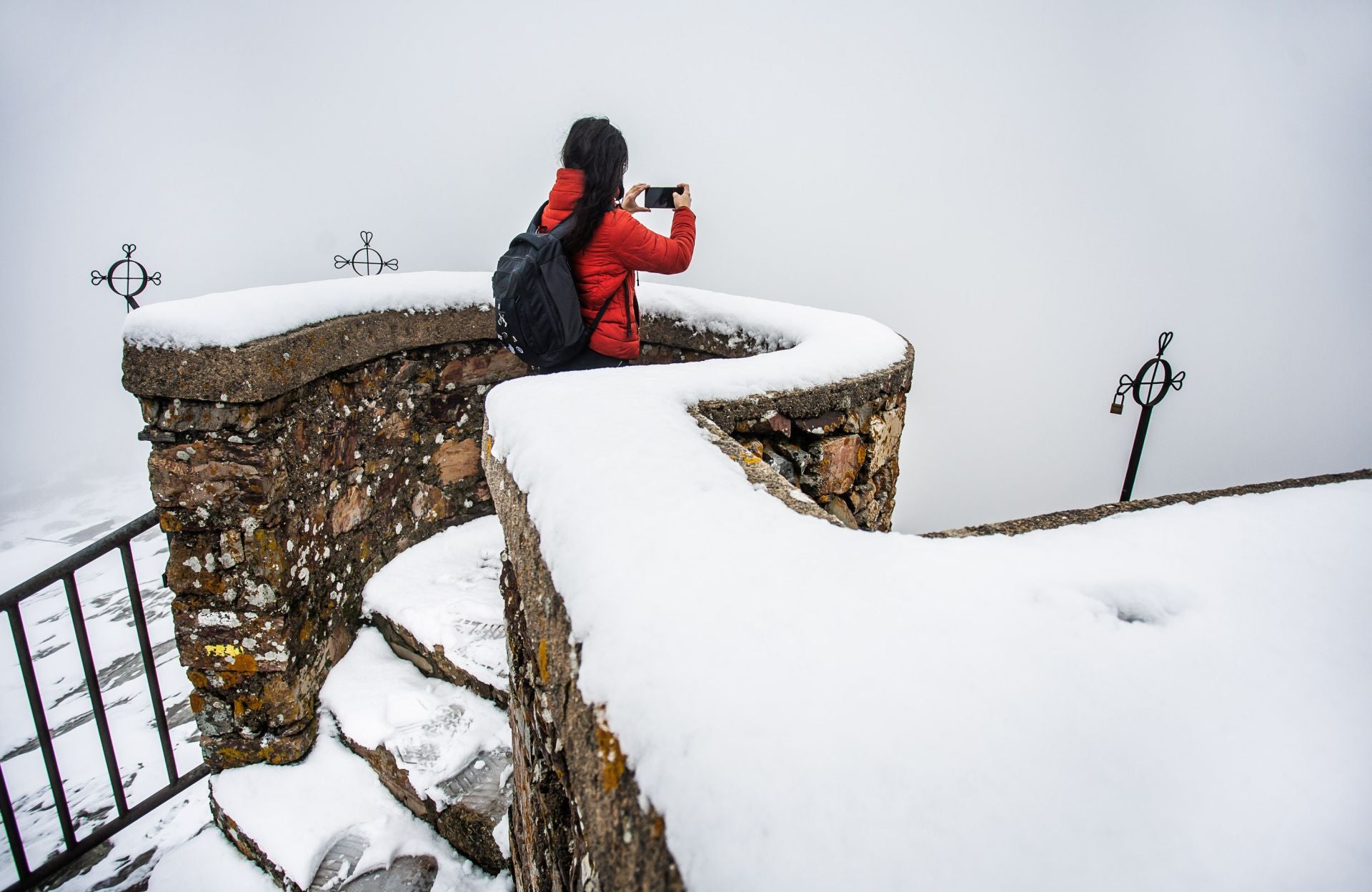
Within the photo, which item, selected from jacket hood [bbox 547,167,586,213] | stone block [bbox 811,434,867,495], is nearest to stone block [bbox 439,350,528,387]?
jacket hood [bbox 547,167,586,213]

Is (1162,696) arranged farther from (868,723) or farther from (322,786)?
(322,786)

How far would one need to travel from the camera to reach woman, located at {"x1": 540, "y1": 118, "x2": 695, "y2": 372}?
2227 millimetres

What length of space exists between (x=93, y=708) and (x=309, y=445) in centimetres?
110

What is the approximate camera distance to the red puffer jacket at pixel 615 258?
2.27 meters

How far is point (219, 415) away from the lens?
2076mm

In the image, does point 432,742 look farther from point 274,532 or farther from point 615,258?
point 615,258

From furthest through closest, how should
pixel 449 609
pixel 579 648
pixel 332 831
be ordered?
pixel 449 609 < pixel 332 831 < pixel 579 648

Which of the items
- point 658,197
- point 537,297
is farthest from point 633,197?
point 537,297

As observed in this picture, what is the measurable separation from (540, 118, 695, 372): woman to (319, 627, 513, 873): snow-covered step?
1277mm

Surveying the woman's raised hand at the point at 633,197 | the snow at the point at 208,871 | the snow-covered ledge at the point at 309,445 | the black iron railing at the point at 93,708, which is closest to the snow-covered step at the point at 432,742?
the snow-covered ledge at the point at 309,445

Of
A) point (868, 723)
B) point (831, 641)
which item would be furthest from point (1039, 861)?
point (831, 641)

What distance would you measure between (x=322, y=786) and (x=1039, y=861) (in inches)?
97.0

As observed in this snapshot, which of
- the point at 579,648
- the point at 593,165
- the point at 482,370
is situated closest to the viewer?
the point at 579,648

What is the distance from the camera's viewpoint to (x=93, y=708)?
2.20 metres
